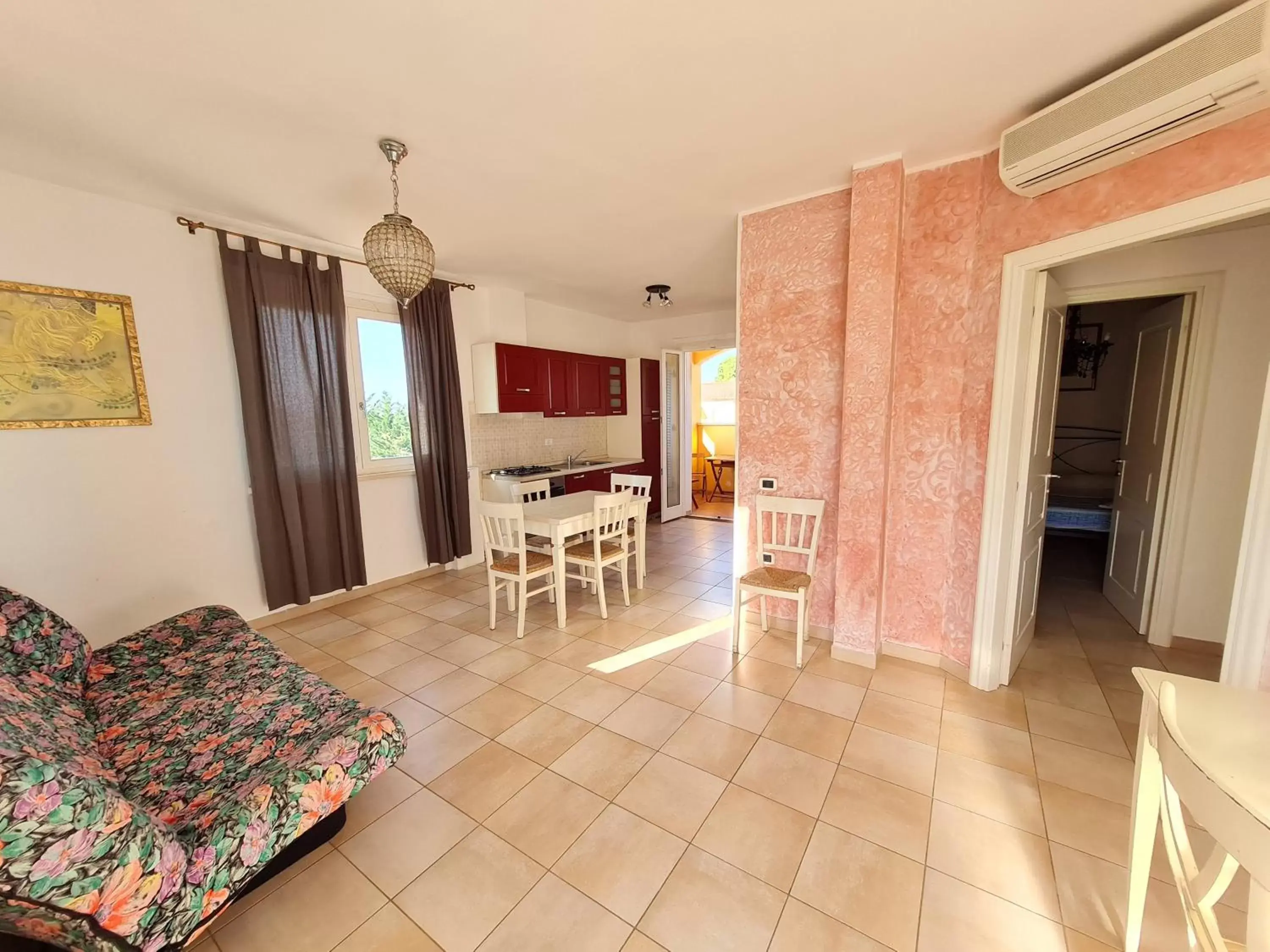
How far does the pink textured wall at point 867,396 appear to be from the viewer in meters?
2.37

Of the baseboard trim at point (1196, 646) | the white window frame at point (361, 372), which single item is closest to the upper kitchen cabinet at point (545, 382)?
the white window frame at point (361, 372)

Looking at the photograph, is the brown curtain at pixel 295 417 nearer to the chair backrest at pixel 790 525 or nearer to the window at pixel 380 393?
the window at pixel 380 393

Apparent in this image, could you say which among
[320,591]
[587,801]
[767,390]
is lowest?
[587,801]

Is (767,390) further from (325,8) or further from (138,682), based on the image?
(138,682)

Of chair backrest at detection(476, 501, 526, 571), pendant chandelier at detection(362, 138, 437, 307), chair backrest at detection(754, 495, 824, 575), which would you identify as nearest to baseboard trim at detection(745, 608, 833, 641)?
chair backrest at detection(754, 495, 824, 575)

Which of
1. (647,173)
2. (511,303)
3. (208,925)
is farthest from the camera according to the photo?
(511,303)

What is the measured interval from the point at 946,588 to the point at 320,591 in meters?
3.98

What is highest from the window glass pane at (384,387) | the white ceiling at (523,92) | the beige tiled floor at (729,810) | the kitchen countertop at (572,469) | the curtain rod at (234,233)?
the white ceiling at (523,92)

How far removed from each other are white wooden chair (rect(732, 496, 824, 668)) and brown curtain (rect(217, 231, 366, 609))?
2845mm

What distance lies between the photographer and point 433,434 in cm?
405

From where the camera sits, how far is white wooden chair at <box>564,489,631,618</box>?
10.9 feet

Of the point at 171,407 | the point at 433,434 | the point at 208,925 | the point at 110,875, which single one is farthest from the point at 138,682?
the point at 433,434

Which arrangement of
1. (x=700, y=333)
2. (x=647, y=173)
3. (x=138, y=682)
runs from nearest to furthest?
(x=138, y=682)
(x=647, y=173)
(x=700, y=333)

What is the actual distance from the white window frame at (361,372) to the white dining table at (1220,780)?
4.25 metres
